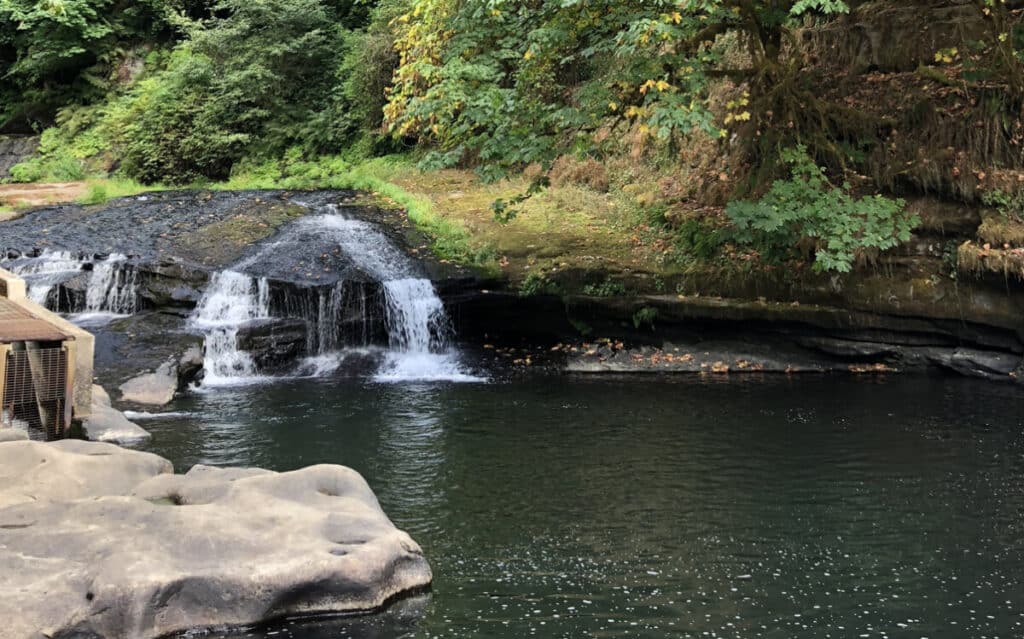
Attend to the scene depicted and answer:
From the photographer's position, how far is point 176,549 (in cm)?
591

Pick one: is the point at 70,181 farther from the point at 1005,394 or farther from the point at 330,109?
the point at 1005,394

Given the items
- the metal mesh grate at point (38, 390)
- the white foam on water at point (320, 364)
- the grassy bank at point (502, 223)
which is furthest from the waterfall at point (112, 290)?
the metal mesh grate at point (38, 390)

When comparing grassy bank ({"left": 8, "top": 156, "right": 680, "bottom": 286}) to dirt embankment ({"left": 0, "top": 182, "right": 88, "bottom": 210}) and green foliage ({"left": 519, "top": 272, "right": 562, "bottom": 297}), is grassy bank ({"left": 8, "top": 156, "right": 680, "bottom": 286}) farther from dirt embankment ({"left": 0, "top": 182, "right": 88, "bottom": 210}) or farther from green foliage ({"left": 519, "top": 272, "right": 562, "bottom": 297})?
dirt embankment ({"left": 0, "top": 182, "right": 88, "bottom": 210})

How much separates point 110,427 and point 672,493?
6.21 metres

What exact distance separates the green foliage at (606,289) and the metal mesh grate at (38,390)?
7.97 metres

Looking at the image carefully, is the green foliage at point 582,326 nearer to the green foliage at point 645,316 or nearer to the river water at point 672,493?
the green foliage at point 645,316

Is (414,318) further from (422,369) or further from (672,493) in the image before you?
(672,493)

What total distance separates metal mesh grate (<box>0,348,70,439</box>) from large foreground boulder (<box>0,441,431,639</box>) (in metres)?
2.24

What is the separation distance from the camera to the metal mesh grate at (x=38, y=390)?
9148 millimetres

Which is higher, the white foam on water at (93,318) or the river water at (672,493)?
the white foam on water at (93,318)

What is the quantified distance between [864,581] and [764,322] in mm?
8187

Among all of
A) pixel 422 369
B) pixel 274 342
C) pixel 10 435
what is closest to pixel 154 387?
pixel 274 342

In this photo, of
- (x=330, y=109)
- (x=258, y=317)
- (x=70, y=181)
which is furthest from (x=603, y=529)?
(x=70, y=181)

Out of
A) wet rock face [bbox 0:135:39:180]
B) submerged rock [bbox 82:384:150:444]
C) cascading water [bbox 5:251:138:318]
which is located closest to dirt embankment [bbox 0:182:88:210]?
wet rock face [bbox 0:135:39:180]
